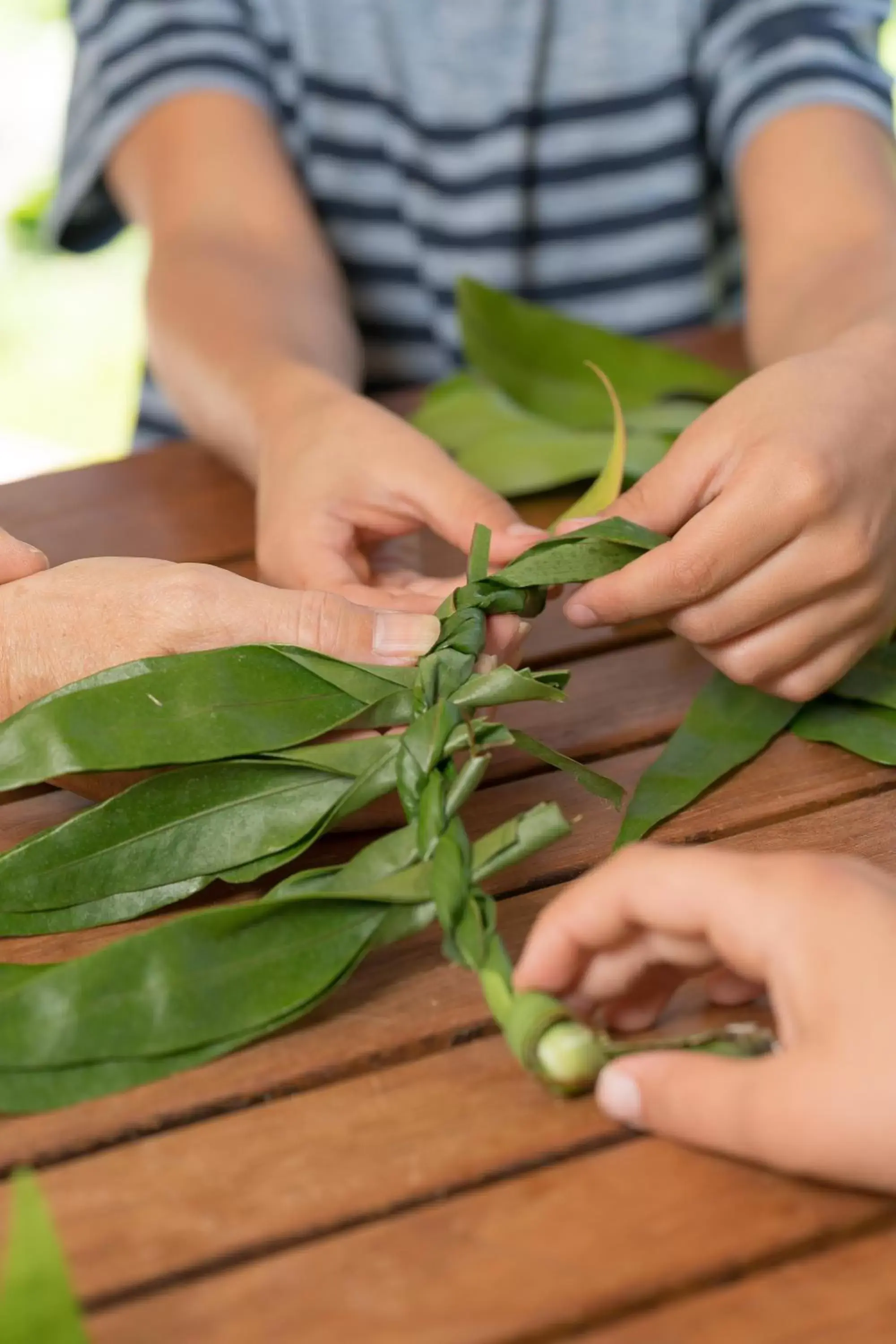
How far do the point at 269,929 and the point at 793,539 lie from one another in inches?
13.1

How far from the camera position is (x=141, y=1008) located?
55 cm

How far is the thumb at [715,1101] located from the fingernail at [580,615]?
0.27 meters

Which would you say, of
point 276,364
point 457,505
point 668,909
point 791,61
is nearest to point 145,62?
point 276,364

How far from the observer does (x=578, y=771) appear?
2.16 ft

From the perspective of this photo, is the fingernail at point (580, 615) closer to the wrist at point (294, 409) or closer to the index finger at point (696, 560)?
the index finger at point (696, 560)

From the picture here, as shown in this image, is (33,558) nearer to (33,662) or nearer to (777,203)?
(33,662)

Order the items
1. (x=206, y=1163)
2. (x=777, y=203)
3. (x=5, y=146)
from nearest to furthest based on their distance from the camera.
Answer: (x=206, y=1163) < (x=777, y=203) < (x=5, y=146)

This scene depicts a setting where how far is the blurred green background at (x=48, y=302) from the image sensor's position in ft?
7.91

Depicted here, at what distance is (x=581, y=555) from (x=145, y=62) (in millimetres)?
790

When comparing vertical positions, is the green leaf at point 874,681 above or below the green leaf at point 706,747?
above

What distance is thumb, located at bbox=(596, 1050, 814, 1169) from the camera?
47 centimetres

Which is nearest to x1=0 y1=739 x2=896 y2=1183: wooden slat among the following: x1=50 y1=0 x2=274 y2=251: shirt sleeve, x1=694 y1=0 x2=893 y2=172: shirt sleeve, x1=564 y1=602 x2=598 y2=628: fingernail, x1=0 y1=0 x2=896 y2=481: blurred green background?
x1=564 y1=602 x2=598 y2=628: fingernail

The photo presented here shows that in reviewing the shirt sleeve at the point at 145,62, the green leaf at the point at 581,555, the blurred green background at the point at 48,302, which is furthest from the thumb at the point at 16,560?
the blurred green background at the point at 48,302

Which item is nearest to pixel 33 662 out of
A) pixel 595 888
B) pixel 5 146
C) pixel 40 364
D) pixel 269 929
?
pixel 269 929
